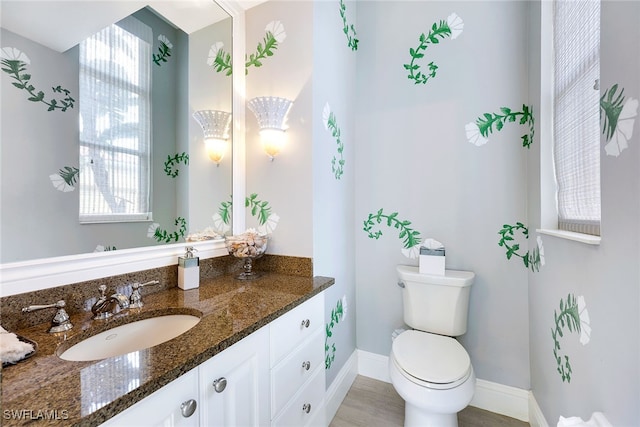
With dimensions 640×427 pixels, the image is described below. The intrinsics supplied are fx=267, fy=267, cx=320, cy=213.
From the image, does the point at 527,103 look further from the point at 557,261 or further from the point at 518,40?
the point at 557,261

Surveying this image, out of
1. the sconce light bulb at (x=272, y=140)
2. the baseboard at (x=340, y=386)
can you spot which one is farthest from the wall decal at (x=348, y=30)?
the baseboard at (x=340, y=386)

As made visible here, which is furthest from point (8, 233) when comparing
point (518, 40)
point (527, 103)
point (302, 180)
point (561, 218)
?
point (518, 40)

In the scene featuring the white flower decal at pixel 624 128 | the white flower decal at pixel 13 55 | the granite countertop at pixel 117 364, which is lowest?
the granite countertop at pixel 117 364

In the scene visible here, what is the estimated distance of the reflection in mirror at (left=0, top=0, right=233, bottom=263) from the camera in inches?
32.3

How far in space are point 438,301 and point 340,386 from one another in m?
0.82

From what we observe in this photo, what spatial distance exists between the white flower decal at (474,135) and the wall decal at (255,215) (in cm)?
130

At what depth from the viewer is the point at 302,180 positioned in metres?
1.45

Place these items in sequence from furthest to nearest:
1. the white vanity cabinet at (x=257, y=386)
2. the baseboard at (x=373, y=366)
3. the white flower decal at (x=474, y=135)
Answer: the baseboard at (x=373, y=366) → the white flower decal at (x=474, y=135) → the white vanity cabinet at (x=257, y=386)

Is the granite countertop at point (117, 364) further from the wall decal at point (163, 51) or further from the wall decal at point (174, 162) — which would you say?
the wall decal at point (163, 51)

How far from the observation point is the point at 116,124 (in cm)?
106

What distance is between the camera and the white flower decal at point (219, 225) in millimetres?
1507

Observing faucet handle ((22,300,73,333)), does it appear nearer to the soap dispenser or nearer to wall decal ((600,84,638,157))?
the soap dispenser

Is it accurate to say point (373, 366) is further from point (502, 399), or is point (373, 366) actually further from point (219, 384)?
point (219, 384)

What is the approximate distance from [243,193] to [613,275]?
159cm
